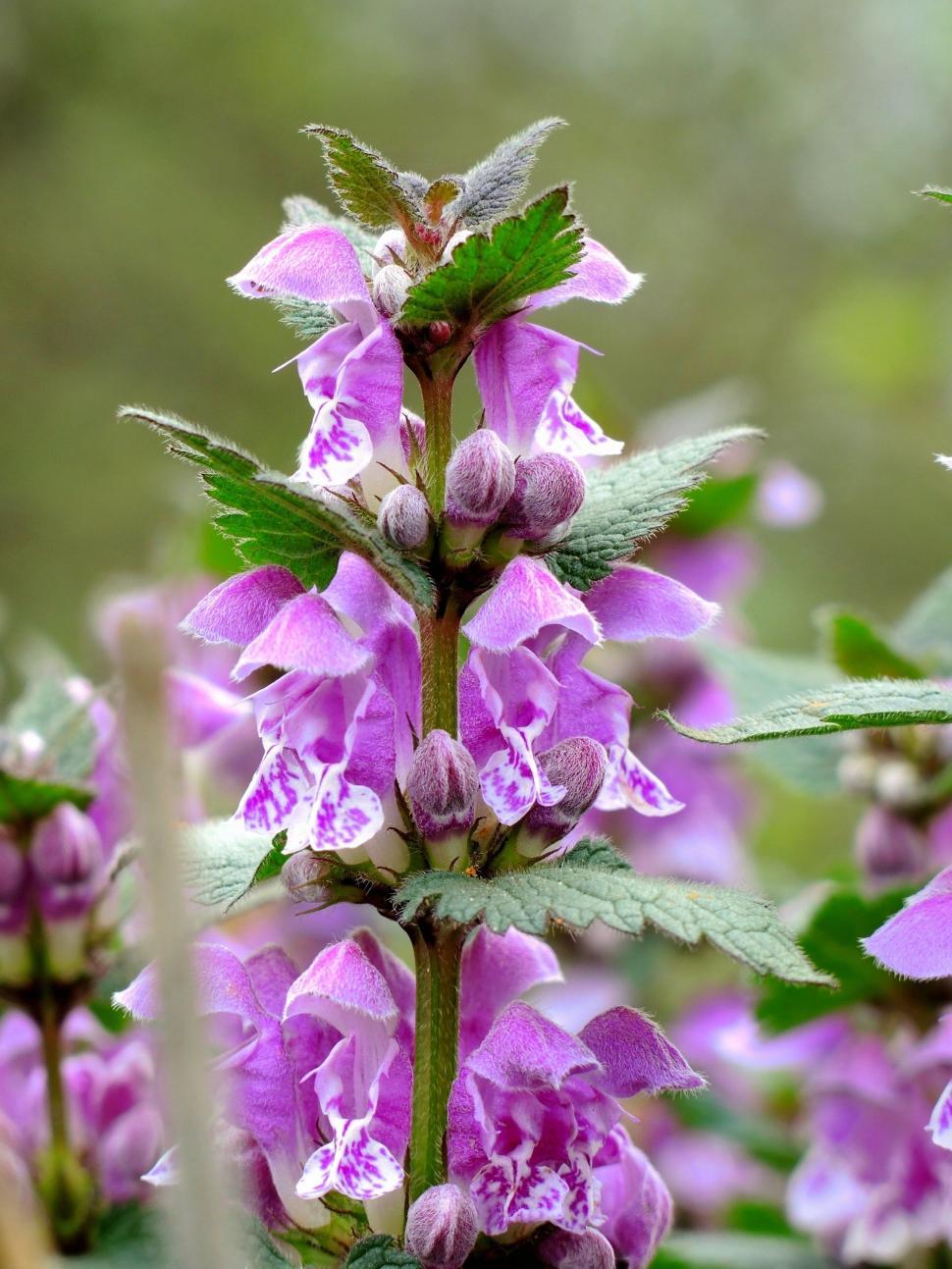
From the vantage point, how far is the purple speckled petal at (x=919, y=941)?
72 centimetres

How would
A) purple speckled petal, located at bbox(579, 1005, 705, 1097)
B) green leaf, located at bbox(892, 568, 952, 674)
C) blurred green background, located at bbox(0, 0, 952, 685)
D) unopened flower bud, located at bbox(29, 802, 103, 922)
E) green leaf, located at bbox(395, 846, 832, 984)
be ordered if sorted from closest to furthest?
green leaf, located at bbox(395, 846, 832, 984) < purple speckled petal, located at bbox(579, 1005, 705, 1097) < unopened flower bud, located at bbox(29, 802, 103, 922) < green leaf, located at bbox(892, 568, 952, 674) < blurred green background, located at bbox(0, 0, 952, 685)

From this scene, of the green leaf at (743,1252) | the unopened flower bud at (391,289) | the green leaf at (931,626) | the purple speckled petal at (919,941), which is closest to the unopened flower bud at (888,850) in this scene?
the green leaf at (931,626)

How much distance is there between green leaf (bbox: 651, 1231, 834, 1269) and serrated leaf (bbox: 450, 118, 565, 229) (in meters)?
0.72

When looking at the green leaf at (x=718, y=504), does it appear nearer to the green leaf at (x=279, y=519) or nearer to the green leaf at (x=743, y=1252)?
the green leaf at (x=743, y=1252)

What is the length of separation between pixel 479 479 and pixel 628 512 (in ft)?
0.33

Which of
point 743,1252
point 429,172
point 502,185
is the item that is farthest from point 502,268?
point 429,172

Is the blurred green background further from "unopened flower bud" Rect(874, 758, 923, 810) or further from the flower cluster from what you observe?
the flower cluster

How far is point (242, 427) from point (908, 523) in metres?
2.60

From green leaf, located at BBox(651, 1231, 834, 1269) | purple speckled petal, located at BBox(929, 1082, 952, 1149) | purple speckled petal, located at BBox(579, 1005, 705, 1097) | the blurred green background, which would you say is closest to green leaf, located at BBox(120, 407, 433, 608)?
purple speckled petal, located at BBox(579, 1005, 705, 1097)

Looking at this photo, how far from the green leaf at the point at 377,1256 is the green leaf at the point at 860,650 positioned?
614 millimetres

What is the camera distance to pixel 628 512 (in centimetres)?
74

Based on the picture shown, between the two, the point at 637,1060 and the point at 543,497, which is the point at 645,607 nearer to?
the point at 543,497

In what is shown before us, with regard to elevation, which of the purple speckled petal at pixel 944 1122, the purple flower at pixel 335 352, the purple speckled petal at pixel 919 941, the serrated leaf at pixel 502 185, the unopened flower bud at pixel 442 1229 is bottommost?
the purple speckled petal at pixel 944 1122

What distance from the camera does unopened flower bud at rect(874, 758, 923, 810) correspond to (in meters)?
1.21
